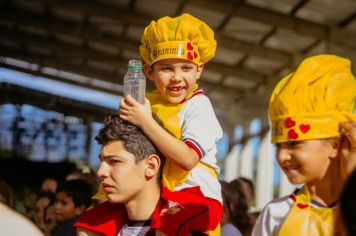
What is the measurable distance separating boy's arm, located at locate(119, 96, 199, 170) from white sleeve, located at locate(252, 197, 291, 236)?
0.33m

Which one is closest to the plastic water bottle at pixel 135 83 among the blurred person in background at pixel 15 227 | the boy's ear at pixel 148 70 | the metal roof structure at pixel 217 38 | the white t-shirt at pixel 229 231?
the boy's ear at pixel 148 70

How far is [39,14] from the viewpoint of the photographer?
19.3 meters

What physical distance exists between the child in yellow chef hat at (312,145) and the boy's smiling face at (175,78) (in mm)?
412

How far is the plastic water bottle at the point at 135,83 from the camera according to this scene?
2.54 metres

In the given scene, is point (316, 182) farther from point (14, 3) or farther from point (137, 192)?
point (14, 3)

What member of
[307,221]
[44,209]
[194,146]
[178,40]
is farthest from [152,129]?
[44,209]

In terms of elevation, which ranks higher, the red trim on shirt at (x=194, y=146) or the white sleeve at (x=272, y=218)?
the red trim on shirt at (x=194, y=146)

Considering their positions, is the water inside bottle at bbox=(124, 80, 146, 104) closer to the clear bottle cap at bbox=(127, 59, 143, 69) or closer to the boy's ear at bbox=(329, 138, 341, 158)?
the clear bottle cap at bbox=(127, 59, 143, 69)

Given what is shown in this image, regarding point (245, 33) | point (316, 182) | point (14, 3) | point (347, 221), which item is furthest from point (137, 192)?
point (14, 3)

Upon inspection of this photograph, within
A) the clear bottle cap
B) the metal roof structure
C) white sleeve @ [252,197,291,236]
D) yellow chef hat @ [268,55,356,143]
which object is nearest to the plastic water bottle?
the clear bottle cap

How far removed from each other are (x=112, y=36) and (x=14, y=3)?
2708mm

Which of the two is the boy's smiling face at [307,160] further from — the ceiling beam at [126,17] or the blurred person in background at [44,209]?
the ceiling beam at [126,17]

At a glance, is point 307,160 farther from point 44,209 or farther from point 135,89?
point 44,209

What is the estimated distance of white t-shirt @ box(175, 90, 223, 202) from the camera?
106 inches
